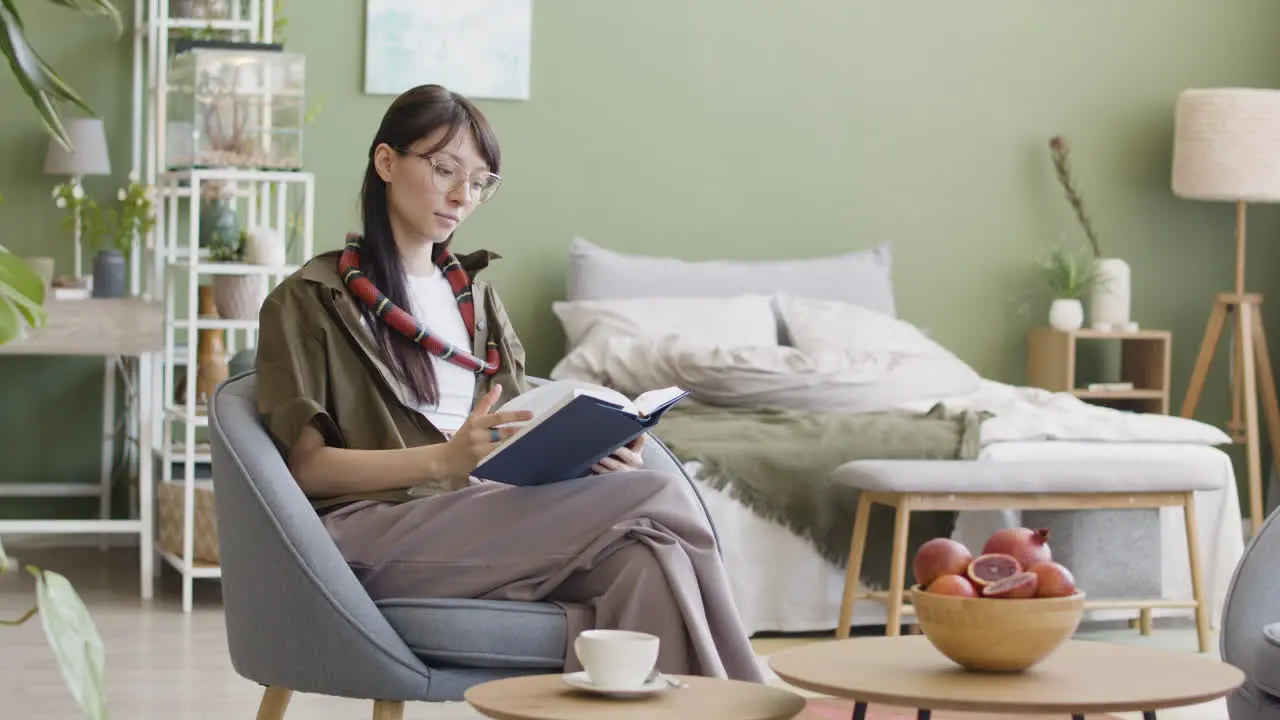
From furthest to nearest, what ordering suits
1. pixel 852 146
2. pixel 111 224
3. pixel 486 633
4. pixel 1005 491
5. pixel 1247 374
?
pixel 852 146 → pixel 1247 374 → pixel 111 224 → pixel 1005 491 → pixel 486 633

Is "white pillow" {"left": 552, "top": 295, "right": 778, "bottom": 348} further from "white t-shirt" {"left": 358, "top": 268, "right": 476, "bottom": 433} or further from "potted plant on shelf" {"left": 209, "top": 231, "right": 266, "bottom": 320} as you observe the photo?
"white t-shirt" {"left": 358, "top": 268, "right": 476, "bottom": 433}

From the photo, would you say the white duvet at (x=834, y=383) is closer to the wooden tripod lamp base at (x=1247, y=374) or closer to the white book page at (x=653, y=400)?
the wooden tripod lamp base at (x=1247, y=374)

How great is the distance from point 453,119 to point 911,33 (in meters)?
3.46

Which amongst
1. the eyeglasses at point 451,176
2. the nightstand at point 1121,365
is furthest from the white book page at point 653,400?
the nightstand at point 1121,365

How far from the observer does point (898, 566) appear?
144 inches

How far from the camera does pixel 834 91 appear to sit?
5.59 m

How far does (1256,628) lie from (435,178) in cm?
135

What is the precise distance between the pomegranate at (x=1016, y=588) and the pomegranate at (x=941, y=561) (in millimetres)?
54

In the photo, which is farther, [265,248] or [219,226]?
[219,226]

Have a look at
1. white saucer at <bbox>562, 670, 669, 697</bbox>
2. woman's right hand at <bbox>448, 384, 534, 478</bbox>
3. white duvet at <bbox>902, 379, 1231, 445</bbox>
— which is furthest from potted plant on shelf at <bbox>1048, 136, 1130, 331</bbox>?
white saucer at <bbox>562, 670, 669, 697</bbox>

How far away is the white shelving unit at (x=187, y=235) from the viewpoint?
412cm

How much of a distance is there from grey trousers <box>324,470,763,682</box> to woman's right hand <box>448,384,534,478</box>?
0.08 meters

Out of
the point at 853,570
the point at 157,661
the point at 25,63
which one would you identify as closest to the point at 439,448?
the point at 25,63

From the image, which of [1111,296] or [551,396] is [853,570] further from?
[1111,296]
